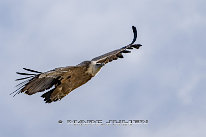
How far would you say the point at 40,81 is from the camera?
15.5m

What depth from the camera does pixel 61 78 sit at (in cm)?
1574

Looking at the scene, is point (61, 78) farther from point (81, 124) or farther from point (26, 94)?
point (81, 124)

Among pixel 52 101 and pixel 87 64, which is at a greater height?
pixel 87 64

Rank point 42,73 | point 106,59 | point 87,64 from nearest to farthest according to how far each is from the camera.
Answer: point 42,73, point 87,64, point 106,59

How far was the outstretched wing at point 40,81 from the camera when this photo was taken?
15233 mm

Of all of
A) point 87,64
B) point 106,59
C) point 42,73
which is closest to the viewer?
point 42,73

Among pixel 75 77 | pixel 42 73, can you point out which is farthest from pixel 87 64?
pixel 42 73

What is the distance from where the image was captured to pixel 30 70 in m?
15.2

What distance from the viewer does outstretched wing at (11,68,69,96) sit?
50.0 ft

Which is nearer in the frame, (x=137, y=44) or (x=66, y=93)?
(x=66, y=93)

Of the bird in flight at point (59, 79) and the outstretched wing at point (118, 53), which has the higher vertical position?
the outstretched wing at point (118, 53)

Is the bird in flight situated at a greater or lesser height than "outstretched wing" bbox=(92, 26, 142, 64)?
lesser

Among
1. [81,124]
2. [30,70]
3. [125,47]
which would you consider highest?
[125,47]

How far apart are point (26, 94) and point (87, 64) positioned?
2.08 m
